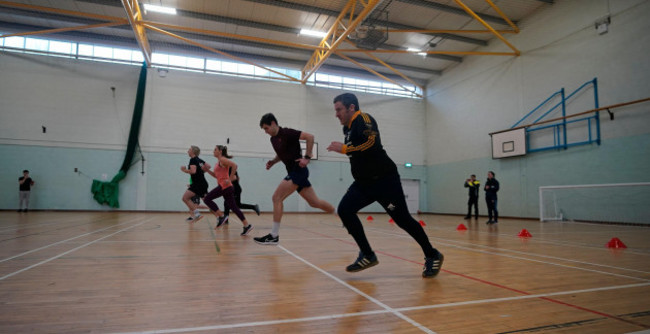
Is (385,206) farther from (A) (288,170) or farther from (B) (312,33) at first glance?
(B) (312,33)

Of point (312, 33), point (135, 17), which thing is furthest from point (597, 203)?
point (135, 17)

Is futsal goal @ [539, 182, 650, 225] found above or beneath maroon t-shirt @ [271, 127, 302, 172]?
beneath

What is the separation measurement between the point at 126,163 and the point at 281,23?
9368mm

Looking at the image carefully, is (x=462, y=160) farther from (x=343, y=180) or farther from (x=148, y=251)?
(x=148, y=251)

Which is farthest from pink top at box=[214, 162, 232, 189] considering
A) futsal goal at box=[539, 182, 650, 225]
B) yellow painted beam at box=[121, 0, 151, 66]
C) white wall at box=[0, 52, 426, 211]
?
futsal goal at box=[539, 182, 650, 225]

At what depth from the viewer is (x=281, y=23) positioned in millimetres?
14859

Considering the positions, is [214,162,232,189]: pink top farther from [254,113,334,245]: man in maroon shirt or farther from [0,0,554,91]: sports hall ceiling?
[0,0,554,91]: sports hall ceiling

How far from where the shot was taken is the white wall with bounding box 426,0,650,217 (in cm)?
1110

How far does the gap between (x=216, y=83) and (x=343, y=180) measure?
8.38 metres

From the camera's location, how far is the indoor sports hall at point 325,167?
89.6 inches

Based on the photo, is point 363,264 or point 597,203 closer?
point 363,264

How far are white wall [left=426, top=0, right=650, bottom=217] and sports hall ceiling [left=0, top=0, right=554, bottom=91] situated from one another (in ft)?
3.21

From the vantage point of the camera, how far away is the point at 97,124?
1605cm

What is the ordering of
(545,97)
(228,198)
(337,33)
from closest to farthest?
1. (228,198)
2. (545,97)
3. (337,33)
